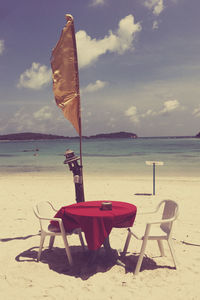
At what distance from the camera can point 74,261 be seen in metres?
4.31

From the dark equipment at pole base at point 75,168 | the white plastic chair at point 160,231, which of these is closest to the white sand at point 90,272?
the white plastic chair at point 160,231

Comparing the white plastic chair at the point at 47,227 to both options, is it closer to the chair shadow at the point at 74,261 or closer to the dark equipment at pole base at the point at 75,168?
the chair shadow at the point at 74,261

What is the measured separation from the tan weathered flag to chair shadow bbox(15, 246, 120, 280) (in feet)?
6.14

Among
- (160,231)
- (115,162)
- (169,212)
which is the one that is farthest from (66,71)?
(115,162)

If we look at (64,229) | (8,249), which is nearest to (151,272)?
(64,229)

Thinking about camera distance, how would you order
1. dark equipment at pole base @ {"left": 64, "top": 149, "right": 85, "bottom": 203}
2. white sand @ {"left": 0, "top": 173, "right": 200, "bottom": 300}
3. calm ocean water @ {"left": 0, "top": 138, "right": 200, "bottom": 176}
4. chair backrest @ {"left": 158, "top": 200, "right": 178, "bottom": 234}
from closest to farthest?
white sand @ {"left": 0, "top": 173, "right": 200, "bottom": 300} < chair backrest @ {"left": 158, "top": 200, "right": 178, "bottom": 234} < dark equipment at pole base @ {"left": 64, "top": 149, "right": 85, "bottom": 203} < calm ocean water @ {"left": 0, "top": 138, "right": 200, "bottom": 176}

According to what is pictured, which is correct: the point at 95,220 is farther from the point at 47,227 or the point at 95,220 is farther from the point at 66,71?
the point at 66,71

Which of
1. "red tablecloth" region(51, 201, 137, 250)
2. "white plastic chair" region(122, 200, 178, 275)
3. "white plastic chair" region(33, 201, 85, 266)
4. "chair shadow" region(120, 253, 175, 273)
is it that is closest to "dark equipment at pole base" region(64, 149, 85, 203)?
"white plastic chair" region(33, 201, 85, 266)

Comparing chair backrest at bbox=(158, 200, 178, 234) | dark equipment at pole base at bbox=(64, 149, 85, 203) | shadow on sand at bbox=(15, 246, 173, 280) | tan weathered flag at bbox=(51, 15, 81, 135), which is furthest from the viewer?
tan weathered flag at bbox=(51, 15, 81, 135)

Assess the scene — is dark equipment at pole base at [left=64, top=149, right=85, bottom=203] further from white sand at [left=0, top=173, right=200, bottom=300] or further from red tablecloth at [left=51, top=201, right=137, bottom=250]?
white sand at [left=0, top=173, right=200, bottom=300]

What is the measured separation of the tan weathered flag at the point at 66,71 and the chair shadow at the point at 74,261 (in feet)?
6.14

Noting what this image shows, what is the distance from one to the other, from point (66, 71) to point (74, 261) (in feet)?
9.46

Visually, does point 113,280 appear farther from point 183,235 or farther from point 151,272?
point 183,235

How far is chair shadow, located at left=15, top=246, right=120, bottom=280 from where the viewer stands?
13.0ft
